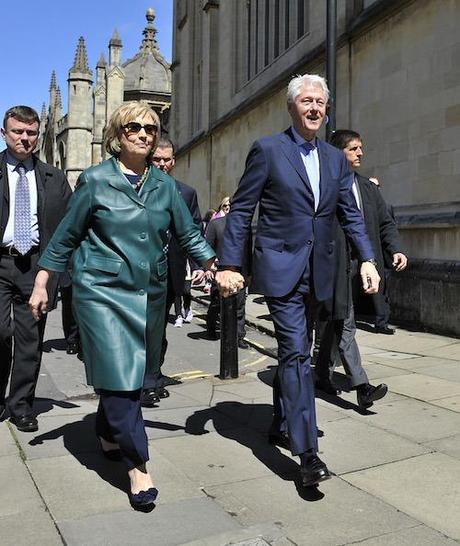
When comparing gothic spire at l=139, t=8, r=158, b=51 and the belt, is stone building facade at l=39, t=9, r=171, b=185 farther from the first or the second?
the belt

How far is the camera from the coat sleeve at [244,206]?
3.22 m

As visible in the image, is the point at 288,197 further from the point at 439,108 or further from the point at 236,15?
the point at 236,15

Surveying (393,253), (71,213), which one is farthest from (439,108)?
(71,213)

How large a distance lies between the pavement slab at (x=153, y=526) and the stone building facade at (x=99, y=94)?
46.4 metres

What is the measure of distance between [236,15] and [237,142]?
4.10 metres

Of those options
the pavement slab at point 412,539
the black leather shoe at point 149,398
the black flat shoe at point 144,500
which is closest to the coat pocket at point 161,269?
the black flat shoe at point 144,500

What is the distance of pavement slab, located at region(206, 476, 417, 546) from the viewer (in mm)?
2539

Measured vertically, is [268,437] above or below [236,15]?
below

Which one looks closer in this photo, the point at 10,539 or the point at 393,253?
the point at 10,539

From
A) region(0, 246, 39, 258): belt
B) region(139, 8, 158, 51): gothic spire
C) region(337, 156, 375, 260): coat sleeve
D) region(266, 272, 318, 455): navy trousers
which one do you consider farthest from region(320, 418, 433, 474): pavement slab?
region(139, 8, 158, 51): gothic spire

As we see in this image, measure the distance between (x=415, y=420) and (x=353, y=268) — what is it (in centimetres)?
135

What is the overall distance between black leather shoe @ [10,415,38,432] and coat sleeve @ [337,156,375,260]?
2256 mm

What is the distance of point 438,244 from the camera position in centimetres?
839

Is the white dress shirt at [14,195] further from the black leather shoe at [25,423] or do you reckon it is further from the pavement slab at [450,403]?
the pavement slab at [450,403]
